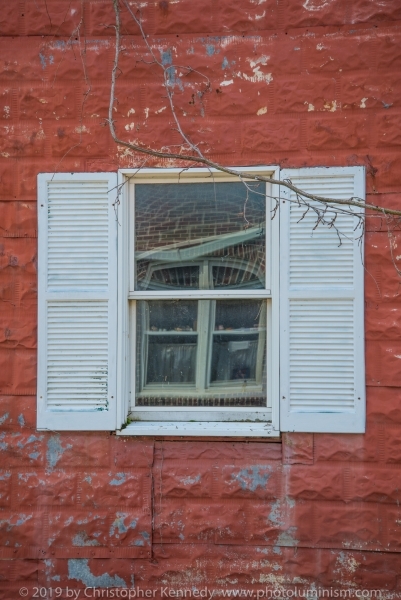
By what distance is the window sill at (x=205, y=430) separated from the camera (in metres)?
3.51

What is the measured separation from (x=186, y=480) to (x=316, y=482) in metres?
0.70

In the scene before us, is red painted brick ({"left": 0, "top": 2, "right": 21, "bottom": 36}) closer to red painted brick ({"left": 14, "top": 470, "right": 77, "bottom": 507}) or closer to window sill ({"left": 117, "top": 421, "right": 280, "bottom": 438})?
window sill ({"left": 117, "top": 421, "right": 280, "bottom": 438})

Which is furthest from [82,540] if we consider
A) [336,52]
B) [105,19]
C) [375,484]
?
[336,52]

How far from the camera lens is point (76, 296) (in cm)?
359

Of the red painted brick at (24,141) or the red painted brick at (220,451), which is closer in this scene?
the red painted brick at (220,451)

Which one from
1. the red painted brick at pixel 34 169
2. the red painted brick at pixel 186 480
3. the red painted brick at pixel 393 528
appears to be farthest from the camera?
the red painted brick at pixel 34 169

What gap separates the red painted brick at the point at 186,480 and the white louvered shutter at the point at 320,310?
508 millimetres

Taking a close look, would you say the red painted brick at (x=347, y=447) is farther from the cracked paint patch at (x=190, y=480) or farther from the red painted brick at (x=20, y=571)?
the red painted brick at (x=20, y=571)

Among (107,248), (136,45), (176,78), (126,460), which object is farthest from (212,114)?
(126,460)

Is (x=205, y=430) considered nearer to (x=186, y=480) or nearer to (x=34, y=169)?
(x=186, y=480)

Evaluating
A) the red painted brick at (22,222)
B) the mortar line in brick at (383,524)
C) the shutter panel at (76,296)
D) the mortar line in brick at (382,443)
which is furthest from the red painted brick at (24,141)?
the mortar line in brick at (383,524)

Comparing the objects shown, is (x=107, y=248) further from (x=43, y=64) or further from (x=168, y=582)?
(x=168, y=582)

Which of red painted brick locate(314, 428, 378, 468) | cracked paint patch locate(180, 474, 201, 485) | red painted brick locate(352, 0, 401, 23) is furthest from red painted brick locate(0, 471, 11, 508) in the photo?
red painted brick locate(352, 0, 401, 23)

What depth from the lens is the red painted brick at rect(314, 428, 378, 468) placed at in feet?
11.4
